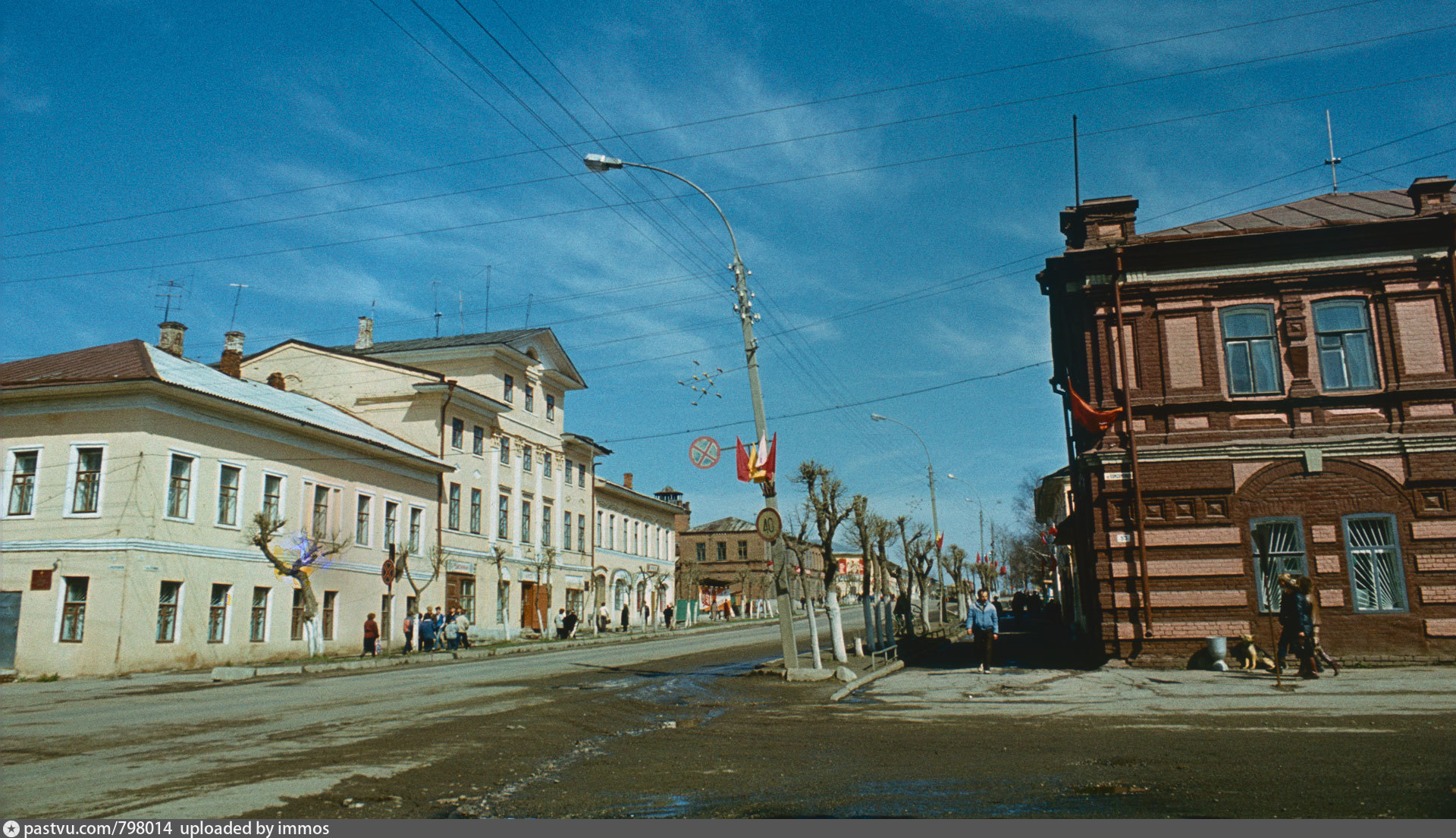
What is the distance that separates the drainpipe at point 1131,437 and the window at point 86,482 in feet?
84.2

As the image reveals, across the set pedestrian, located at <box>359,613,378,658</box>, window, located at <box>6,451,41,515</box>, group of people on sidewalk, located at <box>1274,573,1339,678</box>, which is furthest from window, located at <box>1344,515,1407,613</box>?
window, located at <box>6,451,41,515</box>

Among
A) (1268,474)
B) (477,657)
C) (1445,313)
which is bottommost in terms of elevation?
(477,657)

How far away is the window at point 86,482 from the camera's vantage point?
26.5 m

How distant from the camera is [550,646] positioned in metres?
37.6

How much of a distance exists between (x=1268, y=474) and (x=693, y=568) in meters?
77.9

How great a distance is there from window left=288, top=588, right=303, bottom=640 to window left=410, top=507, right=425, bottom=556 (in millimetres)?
7132

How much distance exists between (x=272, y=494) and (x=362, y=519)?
16.7 ft

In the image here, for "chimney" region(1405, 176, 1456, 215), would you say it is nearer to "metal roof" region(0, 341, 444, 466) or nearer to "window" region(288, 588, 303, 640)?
"metal roof" region(0, 341, 444, 466)

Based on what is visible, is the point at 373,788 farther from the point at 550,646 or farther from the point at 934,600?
the point at 934,600

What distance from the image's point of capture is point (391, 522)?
3850cm

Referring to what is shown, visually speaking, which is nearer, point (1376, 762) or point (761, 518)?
point (1376, 762)

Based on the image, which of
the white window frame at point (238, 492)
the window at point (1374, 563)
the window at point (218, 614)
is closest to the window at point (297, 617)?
the window at point (218, 614)

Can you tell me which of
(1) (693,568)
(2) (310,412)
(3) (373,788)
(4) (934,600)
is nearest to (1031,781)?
(3) (373,788)

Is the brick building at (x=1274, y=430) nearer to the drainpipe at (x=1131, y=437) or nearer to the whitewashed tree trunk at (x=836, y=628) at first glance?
the drainpipe at (x=1131, y=437)
